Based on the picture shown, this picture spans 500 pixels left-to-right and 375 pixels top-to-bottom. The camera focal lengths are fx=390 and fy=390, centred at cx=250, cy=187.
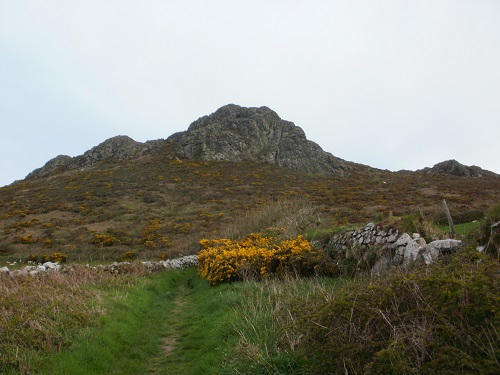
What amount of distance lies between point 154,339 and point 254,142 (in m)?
54.2

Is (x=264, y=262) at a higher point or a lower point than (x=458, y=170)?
lower

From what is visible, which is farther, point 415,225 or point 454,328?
point 415,225

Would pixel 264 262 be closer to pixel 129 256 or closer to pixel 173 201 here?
pixel 129 256

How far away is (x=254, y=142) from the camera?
61.5 metres

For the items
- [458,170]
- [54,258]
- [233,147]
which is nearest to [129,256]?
[54,258]

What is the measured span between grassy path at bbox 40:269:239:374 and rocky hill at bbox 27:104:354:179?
4608 centimetres

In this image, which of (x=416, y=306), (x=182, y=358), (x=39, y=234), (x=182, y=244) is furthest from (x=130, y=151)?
(x=416, y=306)

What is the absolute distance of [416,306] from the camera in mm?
3756

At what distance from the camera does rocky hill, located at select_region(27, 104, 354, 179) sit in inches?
2271

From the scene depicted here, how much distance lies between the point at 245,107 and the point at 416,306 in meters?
69.4

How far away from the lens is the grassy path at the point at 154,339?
19.7 ft

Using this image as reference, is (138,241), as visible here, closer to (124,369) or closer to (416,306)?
(124,369)

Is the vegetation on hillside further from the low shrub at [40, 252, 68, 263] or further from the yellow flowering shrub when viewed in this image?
the yellow flowering shrub

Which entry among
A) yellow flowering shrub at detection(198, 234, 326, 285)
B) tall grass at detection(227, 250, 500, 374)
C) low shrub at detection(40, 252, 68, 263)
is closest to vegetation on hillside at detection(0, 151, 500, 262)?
low shrub at detection(40, 252, 68, 263)
